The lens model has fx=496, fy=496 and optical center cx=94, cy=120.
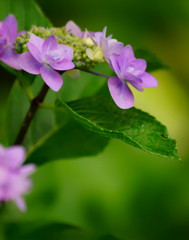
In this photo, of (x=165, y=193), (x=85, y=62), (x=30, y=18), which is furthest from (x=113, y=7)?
(x=85, y=62)

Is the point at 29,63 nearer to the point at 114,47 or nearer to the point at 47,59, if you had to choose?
the point at 47,59

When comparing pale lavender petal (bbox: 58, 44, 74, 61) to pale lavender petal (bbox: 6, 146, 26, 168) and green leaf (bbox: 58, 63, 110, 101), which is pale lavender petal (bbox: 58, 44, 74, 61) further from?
green leaf (bbox: 58, 63, 110, 101)

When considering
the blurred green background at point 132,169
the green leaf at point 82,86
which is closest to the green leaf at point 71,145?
the green leaf at point 82,86

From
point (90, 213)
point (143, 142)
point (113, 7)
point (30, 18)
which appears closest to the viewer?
point (143, 142)

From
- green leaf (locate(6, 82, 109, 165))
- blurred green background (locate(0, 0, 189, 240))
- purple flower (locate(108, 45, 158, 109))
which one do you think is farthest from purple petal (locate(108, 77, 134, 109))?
blurred green background (locate(0, 0, 189, 240))

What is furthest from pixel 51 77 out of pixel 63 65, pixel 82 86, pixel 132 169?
pixel 132 169

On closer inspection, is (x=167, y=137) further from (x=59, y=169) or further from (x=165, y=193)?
(x=165, y=193)
